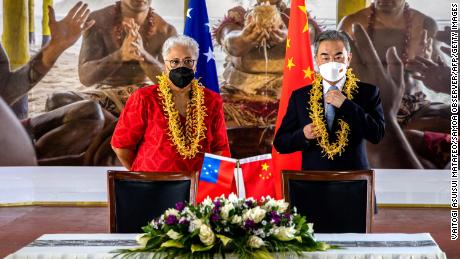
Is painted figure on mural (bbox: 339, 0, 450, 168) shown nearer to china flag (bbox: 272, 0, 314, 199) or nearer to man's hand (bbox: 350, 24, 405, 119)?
man's hand (bbox: 350, 24, 405, 119)

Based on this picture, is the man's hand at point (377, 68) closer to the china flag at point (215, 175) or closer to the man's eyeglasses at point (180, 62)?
the man's eyeglasses at point (180, 62)

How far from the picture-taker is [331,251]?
2.70 m

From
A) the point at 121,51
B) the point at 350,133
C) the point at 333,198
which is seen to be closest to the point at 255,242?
the point at 333,198

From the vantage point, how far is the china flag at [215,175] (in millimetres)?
3539

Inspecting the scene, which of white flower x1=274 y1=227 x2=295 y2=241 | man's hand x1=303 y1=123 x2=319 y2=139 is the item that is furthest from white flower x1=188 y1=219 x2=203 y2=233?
man's hand x1=303 y1=123 x2=319 y2=139

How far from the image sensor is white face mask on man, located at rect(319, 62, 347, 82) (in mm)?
3994

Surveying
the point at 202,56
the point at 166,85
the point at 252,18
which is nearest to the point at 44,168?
the point at 252,18

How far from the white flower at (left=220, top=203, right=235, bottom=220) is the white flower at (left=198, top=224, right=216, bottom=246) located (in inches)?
3.2

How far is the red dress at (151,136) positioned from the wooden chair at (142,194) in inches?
27.9

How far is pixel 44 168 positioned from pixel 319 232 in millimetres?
6453

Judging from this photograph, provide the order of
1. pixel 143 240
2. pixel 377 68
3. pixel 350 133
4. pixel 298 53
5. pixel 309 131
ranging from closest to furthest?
pixel 143 240 → pixel 309 131 → pixel 350 133 → pixel 298 53 → pixel 377 68

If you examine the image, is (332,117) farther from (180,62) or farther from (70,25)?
(70,25)

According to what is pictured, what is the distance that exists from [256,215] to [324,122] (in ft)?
5.47

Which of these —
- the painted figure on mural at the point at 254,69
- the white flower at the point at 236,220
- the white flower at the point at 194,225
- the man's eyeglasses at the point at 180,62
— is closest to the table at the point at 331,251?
the white flower at the point at 236,220
